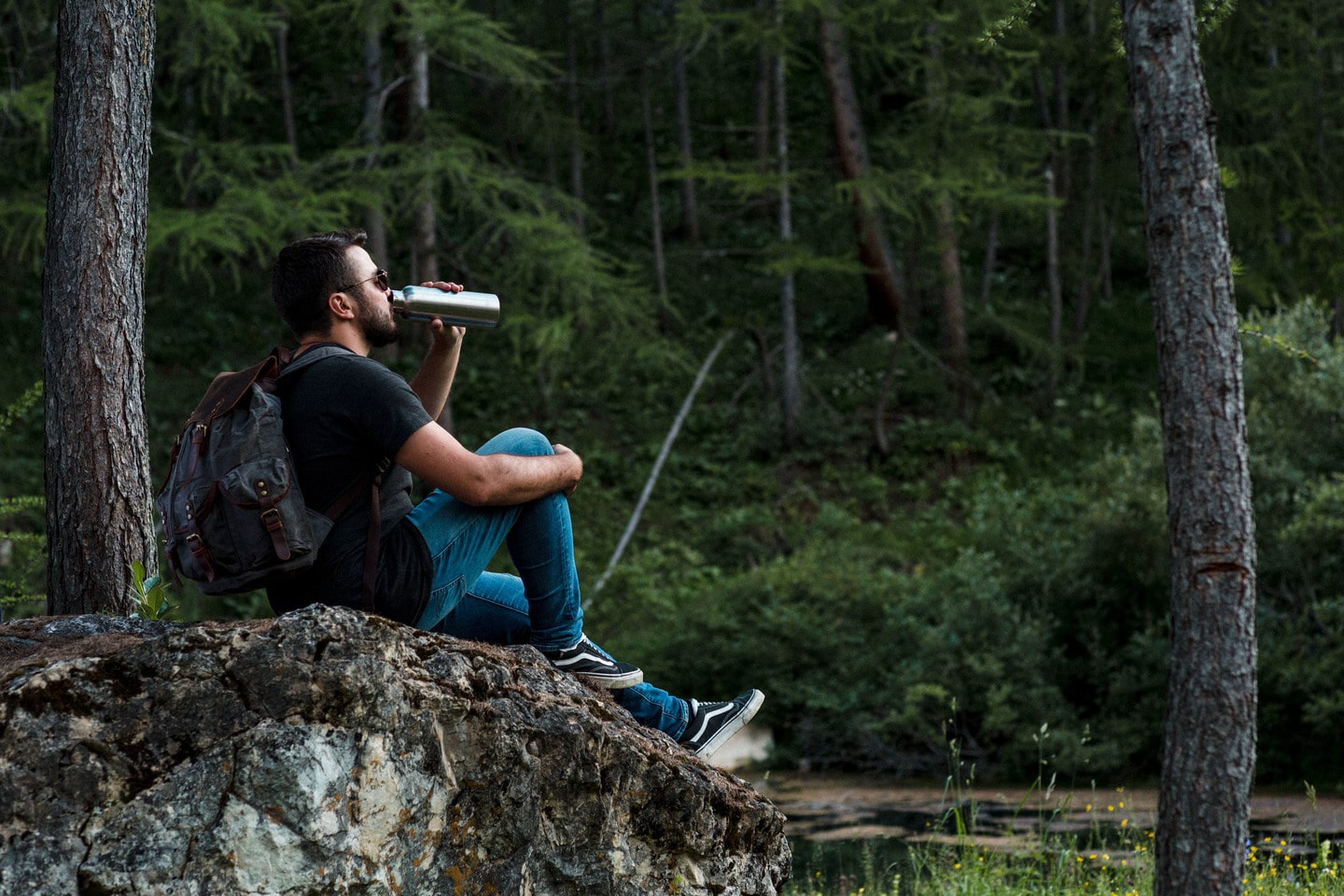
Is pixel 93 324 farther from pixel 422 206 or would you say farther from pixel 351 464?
pixel 422 206

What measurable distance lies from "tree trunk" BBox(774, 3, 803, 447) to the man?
431 inches

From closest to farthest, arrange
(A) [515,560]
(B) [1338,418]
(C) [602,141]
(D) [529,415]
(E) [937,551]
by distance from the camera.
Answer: (A) [515,560] < (B) [1338,418] < (E) [937,551] < (D) [529,415] < (C) [602,141]

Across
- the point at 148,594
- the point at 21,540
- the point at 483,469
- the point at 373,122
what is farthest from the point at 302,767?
the point at 373,122

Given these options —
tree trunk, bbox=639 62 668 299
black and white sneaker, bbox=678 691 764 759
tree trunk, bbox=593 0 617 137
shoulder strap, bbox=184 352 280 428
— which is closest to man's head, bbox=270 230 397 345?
shoulder strap, bbox=184 352 280 428

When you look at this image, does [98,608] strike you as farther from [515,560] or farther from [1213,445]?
[1213,445]

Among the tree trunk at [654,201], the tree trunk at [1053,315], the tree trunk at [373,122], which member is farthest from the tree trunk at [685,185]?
the tree trunk at [373,122]

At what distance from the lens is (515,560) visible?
12.9 ft

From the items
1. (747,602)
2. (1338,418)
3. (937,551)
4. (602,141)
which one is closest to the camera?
(1338,418)

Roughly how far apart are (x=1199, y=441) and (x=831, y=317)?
14350 mm

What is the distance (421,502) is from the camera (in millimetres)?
3811

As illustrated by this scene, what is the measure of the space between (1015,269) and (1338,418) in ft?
30.9

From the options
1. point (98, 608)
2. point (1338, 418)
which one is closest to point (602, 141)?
point (1338, 418)

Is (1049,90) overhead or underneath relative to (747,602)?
overhead

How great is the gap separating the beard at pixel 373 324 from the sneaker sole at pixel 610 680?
1142 millimetres
